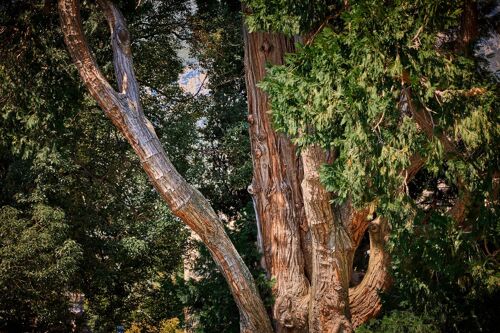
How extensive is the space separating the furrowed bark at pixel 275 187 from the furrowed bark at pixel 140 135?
680 millimetres

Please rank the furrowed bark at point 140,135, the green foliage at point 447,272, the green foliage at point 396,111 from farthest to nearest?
1. the furrowed bark at point 140,135
2. the green foliage at point 447,272
3. the green foliage at point 396,111

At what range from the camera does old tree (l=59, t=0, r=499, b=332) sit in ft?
13.3

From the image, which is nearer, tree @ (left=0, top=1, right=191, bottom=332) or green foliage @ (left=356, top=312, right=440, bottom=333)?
green foliage @ (left=356, top=312, right=440, bottom=333)

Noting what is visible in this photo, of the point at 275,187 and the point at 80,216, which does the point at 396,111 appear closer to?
the point at 275,187

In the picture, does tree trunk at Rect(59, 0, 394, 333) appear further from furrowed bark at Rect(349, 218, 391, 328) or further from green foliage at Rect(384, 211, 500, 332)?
green foliage at Rect(384, 211, 500, 332)

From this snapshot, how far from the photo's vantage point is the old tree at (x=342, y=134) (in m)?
4.05

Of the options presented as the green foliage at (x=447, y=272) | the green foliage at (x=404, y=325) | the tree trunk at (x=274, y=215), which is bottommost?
the green foliage at (x=404, y=325)

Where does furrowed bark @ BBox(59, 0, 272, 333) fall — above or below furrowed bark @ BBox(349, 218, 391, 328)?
above

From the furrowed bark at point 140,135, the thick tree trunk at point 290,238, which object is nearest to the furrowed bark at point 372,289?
the thick tree trunk at point 290,238

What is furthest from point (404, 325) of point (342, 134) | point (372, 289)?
point (342, 134)

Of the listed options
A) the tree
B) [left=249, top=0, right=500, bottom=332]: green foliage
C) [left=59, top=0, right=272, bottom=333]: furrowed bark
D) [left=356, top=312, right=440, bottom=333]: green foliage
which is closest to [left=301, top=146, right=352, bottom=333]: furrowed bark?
[left=356, top=312, right=440, bottom=333]: green foliage

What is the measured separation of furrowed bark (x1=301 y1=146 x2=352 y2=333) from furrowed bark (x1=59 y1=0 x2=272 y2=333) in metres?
0.82

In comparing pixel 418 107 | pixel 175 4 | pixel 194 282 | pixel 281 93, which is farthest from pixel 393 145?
pixel 175 4

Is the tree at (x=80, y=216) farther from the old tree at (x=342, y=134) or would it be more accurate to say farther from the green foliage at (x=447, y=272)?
the green foliage at (x=447, y=272)
